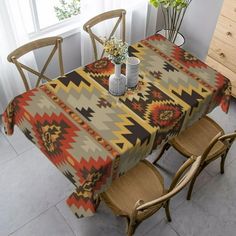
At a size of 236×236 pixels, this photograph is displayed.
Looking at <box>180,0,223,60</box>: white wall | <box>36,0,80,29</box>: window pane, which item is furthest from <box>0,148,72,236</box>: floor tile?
<box>180,0,223,60</box>: white wall

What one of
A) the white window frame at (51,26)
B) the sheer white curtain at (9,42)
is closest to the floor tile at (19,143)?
the sheer white curtain at (9,42)

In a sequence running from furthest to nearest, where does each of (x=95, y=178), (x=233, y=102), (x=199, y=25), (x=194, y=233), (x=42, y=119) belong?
1. (x=199, y=25)
2. (x=233, y=102)
3. (x=194, y=233)
4. (x=42, y=119)
5. (x=95, y=178)

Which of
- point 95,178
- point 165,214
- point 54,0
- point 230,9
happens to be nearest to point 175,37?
point 230,9

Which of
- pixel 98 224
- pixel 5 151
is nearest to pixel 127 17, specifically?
pixel 5 151

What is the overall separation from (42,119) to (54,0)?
1560 millimetres

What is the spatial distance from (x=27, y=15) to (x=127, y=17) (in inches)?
38.4

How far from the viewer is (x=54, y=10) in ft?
9.50

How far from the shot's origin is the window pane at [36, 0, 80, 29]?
111 inches

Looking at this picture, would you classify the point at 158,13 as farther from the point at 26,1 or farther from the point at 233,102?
the point at 26,1

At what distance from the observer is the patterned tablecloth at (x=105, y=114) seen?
167cm

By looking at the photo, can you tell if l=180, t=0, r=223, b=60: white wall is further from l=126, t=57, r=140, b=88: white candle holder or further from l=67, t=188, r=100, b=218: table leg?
l=67, t=188, r=100, b=218: table leg

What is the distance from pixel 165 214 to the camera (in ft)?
7.32

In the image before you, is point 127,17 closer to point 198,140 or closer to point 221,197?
point 198,140

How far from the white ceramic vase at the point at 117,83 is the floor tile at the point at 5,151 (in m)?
1.10
